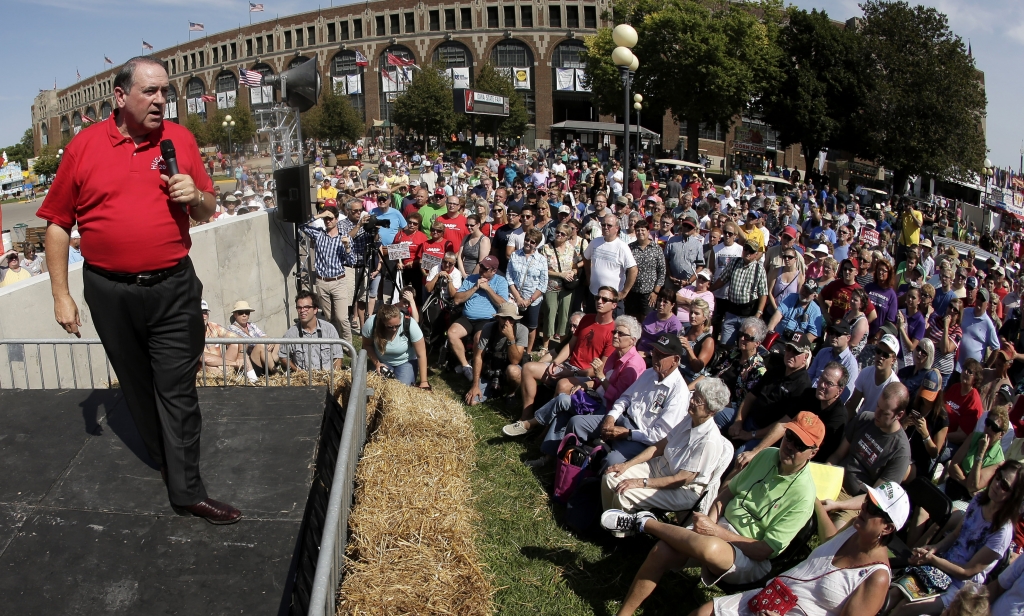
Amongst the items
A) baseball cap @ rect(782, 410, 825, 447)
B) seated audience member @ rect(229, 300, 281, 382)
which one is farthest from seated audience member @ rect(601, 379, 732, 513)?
seated audience member @ rect(229, 300, 281, 382)

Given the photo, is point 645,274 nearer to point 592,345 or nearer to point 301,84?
point 592,345

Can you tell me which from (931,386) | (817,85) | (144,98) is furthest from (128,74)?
(817,85)

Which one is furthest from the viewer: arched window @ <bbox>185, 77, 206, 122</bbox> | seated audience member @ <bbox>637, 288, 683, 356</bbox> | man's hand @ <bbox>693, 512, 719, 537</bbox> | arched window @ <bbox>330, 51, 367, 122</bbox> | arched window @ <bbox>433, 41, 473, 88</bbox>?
arched window @ <bbox>185, 77, 206, 122</bbox>

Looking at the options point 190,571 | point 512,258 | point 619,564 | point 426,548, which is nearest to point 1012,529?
point 619,564

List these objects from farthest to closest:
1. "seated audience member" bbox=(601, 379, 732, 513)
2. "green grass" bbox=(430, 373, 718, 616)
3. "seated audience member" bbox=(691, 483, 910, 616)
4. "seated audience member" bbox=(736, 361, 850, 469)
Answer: "seated audience member" bbox=(736, 361, 850, 469) → "seated audience member" bbox=(601, 379, 732, 513) → "green grass" bbox=(430, 373, 718, 616) → "seated audience member" bbox=(691, 483, 910, 616)

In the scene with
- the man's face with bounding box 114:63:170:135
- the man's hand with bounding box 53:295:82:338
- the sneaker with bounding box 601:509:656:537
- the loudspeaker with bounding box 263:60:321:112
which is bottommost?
the sneaker with bounding box 601:509:656:537

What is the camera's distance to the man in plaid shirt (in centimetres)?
836

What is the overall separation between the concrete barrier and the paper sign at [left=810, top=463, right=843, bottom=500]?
5238mm

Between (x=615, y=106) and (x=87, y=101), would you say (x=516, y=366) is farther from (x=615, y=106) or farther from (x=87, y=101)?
(x=87, y=101)

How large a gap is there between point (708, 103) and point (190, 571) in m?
42.2

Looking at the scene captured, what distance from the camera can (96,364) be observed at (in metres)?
6.24

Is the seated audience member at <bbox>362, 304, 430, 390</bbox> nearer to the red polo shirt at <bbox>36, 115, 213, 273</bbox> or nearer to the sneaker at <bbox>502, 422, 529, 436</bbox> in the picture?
the sneaker at <bbox>502, 422, 529, 436</bbox>

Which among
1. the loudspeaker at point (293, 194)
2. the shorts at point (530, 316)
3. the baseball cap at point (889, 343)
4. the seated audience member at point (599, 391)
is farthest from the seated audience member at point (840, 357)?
the loudspeaker at point (293, 194)

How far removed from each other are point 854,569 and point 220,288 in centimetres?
703
